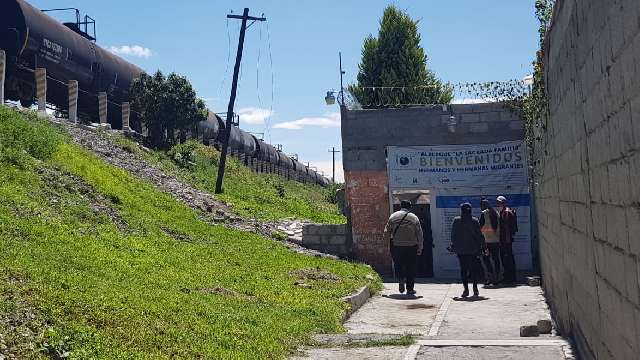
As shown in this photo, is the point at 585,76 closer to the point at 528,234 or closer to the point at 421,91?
the point at 528,234

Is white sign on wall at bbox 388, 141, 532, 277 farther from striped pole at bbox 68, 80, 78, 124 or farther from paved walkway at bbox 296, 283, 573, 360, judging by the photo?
striped pole at bbox 68, 80, 78, 124

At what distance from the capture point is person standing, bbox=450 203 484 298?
38.4 ft

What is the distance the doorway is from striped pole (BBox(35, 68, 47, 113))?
38.6ft

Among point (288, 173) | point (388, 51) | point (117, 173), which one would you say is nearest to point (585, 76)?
point (117, 173)

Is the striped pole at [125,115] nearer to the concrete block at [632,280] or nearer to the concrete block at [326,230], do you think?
the concrete block at [326,230]

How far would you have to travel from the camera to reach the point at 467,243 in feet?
38.4

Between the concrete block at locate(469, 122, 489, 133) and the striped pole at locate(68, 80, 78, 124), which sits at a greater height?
the striped pole at locate(68, 80, 78, 124)

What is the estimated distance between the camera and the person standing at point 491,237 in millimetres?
13383

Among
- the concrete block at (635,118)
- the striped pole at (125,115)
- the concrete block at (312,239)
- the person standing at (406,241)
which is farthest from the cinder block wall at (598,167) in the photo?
the striped pole at (125,115)

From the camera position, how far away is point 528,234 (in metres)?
15.1

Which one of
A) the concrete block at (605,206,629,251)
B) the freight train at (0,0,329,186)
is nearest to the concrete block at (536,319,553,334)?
the concrete block at (605,206,629,251)

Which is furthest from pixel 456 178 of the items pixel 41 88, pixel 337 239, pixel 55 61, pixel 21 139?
pixel 55 61

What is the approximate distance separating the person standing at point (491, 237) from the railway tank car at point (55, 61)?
14.3m

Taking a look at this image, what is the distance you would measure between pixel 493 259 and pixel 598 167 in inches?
396
